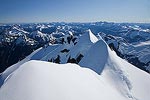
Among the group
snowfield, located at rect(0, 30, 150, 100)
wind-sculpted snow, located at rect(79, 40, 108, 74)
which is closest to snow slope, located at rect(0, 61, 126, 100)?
snowfield, located at rect(0, 30, 150, 100)

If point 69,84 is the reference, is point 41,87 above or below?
above

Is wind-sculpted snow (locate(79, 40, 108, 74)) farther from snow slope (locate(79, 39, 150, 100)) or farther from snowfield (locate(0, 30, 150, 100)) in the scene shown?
snowfield (locate(0, 30, 150, 100))

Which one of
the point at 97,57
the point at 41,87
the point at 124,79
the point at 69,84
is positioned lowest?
the point at 97,57

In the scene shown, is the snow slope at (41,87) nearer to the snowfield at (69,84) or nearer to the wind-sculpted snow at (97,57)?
the snowfield at (69,84)

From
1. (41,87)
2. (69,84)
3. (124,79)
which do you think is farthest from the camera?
(124,79)

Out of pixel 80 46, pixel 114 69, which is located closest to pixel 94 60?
pixel 114 69

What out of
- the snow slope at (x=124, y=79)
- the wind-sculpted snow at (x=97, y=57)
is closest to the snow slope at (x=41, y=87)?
the snow slope at (x=124, y=79)

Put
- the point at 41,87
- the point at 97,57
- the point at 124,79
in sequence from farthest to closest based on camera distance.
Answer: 1. the point at 97,57
2. the point at 124,79
3. the point at 41,87

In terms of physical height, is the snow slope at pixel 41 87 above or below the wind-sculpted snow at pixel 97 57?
above

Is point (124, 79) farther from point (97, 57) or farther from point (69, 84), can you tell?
point (69, 84)

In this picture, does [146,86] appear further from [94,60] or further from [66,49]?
[66,49]

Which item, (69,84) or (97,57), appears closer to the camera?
(69,84)

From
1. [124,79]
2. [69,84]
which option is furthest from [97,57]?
[69,84]
